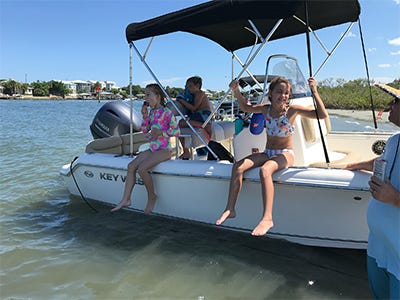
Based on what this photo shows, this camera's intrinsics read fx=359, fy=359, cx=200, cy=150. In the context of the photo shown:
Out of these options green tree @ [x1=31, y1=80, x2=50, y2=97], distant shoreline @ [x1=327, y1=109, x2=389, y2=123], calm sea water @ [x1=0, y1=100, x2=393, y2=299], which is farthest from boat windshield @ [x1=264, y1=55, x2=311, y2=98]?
green tree @ [x1=31, y1=80, x2=50, y2=97]

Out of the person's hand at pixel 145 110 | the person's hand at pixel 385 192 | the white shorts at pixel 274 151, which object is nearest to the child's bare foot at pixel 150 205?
the person's hand at pixel 145 110

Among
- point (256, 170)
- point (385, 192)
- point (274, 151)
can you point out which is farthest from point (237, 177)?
point (385, 192)

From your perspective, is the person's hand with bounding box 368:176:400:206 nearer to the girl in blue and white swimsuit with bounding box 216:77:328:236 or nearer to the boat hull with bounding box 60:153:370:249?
the boat hull with bounding box 60:153:370:249

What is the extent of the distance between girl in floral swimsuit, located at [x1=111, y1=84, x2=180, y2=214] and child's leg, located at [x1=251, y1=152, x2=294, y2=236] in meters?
1.41

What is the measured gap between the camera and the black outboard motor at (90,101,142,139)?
646cm

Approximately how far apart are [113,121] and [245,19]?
3.53 metres

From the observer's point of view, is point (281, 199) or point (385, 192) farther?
point (281, 199)

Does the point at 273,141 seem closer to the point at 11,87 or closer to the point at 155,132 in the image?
the point at 155,132

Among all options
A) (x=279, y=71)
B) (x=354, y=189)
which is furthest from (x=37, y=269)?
(x=279, y=71)

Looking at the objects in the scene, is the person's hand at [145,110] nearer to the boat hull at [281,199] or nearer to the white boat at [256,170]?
the white boat at [256,170]

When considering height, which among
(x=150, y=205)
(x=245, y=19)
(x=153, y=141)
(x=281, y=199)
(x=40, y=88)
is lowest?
(x=150, y=205)

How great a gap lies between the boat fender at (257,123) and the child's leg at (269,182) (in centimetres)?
69

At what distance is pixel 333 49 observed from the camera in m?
5.34

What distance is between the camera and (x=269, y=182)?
11.4 feet
